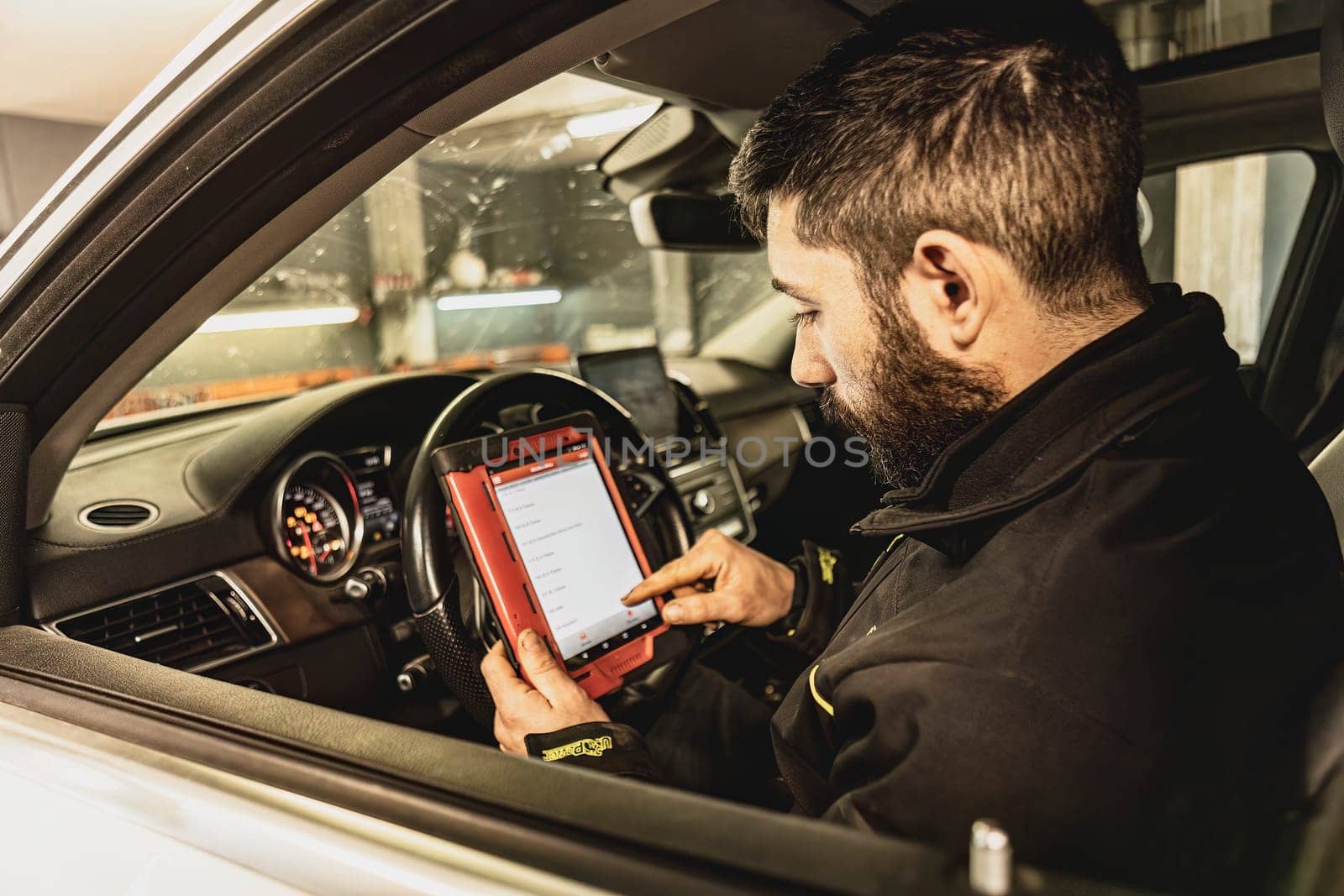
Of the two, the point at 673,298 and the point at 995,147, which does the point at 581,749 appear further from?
the point at 673,298

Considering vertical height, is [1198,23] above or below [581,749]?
above

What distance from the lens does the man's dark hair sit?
977 mm

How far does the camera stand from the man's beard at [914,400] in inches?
41.7

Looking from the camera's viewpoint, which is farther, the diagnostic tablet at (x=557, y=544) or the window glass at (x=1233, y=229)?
the window glass at (x=1233, y=229)

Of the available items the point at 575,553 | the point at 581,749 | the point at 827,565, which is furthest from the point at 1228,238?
the point at 581,749

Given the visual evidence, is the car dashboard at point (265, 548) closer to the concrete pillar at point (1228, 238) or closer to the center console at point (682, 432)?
the center console at point (682, 432)

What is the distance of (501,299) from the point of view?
29.0ft

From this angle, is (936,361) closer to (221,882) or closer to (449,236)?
(221,882)

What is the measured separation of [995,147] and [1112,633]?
1.66 feet

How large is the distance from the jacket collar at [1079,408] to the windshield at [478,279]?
73 centimetres

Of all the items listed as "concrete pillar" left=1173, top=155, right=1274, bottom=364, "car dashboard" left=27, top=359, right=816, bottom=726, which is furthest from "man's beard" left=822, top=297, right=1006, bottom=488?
"concrete pillar" left=1173, top=155, right=1274, bottom=364

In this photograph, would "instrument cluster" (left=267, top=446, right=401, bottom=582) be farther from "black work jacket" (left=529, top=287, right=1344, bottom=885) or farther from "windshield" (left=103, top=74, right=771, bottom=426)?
"black work jacket" (left=529, top=287, right=1344, bottom=885)

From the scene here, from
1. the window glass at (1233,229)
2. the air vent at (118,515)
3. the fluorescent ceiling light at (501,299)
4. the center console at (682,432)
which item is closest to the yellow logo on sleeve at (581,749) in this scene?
the air vent at (118,515)

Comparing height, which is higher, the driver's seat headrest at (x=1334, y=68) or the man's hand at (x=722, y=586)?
the driver's seat headrest at (x=1334, y=68)
